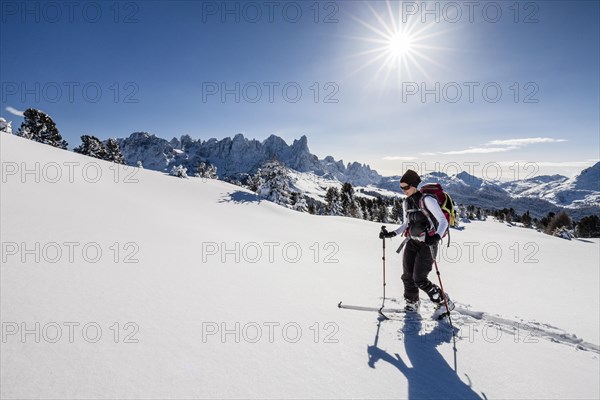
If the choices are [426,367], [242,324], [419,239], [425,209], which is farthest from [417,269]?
[242,324]

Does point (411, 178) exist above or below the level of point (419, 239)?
above

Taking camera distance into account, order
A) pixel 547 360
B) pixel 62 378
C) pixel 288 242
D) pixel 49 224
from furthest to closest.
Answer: pixel 288 242, pixel 49 224, pixel 547 360, pixel 62 378

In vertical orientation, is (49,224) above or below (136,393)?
above

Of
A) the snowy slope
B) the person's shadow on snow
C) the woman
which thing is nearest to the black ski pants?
the woman

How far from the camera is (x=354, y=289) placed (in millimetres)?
6785

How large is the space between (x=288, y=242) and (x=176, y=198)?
7.79 metres

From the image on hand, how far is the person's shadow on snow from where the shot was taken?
3221 millimetres

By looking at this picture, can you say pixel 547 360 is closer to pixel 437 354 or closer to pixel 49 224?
pixel 437 354

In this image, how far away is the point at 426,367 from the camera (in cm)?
369

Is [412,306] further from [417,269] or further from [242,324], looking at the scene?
[242,324]

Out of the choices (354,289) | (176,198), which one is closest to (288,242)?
(354,289)

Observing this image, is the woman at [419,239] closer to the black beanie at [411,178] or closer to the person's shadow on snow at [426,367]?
the black beanie at [411,178]

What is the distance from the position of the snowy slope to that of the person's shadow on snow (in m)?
0.02

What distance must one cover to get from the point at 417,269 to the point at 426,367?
2038 mm
